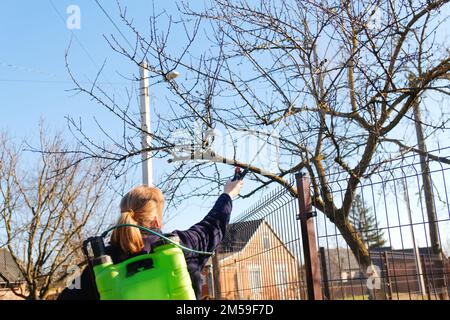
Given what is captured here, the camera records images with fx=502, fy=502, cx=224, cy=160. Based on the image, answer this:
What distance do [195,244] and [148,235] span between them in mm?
287

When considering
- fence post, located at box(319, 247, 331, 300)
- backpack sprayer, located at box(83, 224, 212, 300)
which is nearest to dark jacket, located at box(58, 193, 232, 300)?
backpack sprayer, located at box(83, 224, 212, 300)

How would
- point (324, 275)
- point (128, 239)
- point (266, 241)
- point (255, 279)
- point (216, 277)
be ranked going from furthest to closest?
1. point (216, 277)
2. point (255, 279)
3. point (266, 241)
4. point (324, 275)
5. point (128, 239)

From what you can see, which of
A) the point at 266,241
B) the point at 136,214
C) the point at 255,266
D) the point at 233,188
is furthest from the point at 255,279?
the point at 136,214

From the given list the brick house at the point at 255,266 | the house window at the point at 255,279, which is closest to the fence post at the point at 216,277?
the brick house at the point at 255,266

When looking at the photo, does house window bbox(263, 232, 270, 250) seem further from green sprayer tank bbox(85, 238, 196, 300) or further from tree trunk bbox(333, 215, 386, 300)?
green sprayer tank bbox(85, 238, 196, 300)

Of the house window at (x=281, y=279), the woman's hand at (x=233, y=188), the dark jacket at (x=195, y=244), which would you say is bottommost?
the house window at (x=281, y=279)

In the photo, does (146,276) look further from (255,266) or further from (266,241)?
(255,266)

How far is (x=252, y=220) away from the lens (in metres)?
5.71

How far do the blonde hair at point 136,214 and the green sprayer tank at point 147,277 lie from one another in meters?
0.16

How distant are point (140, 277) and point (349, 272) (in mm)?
3213

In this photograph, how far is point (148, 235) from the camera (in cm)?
233

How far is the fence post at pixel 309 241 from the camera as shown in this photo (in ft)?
13.8

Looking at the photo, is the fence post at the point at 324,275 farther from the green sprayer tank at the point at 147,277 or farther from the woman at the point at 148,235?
the green sprayer tank at the point at 147,277
